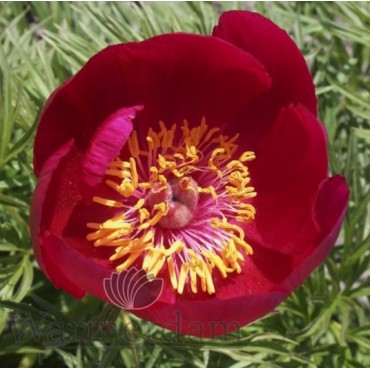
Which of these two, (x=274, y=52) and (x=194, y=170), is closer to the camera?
(x=274, y=52)

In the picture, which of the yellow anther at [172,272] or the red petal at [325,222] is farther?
the yellow anther at [172,272]

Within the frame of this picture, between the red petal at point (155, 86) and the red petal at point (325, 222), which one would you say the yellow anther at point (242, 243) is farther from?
the red petal at point (155, 86)

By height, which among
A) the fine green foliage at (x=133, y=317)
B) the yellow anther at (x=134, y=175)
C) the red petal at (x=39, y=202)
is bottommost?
the fine green foliage at (x=133, y=317)

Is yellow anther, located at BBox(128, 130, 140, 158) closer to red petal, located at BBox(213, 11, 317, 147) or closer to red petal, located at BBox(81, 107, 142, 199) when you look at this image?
red petal, located at BBox(81, 107, 142, 199)

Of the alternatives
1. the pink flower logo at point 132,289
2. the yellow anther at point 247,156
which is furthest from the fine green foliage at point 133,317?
the yellow anther at point 247,156

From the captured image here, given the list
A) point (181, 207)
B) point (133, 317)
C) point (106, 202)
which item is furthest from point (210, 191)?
point (133, 317)

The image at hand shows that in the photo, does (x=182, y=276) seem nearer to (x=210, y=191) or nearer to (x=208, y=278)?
(x=208, y=278)

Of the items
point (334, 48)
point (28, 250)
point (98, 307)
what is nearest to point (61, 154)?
point (28, 250)

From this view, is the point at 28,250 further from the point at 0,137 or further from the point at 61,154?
the point at 61,154
